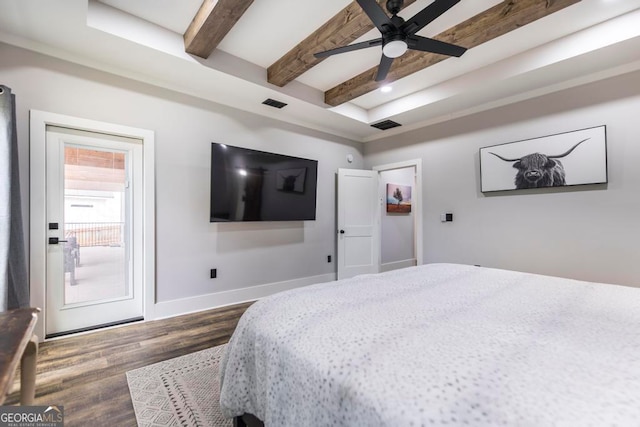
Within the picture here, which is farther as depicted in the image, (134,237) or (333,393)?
(134,237)

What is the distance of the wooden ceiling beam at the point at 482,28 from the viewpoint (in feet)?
6.78

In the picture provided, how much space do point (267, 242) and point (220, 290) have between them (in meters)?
0.85

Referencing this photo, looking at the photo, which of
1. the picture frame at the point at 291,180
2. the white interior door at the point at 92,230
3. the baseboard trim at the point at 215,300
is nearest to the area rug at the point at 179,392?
the baseboard trim at the point at 215,300

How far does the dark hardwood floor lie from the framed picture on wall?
3.75m

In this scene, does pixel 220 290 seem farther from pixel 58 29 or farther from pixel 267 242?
pixel 58 29

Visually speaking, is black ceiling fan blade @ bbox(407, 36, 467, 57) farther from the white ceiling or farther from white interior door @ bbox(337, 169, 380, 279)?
white interior door @ bbox(337, 169, 380, 279)

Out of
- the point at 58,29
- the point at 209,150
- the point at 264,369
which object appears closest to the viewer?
the point at 264,369

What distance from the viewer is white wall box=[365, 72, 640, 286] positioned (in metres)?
2.66

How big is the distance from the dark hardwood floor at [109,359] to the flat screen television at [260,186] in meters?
1.19

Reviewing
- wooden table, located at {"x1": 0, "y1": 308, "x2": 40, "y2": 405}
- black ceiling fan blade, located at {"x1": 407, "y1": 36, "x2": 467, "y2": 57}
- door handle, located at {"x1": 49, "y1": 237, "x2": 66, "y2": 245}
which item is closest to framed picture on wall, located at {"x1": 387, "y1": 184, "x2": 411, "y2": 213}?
black ceiling fan blade, located at {"x1": 407, "y1": 36, "x2": 467, "y2": 57}

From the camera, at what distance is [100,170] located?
110 inches

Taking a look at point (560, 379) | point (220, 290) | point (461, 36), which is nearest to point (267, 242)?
point (220, 290)

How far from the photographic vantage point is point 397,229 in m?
5.89

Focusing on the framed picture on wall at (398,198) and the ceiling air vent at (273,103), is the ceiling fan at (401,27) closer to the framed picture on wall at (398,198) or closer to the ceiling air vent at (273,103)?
the ceiling air vent at (273,103)
